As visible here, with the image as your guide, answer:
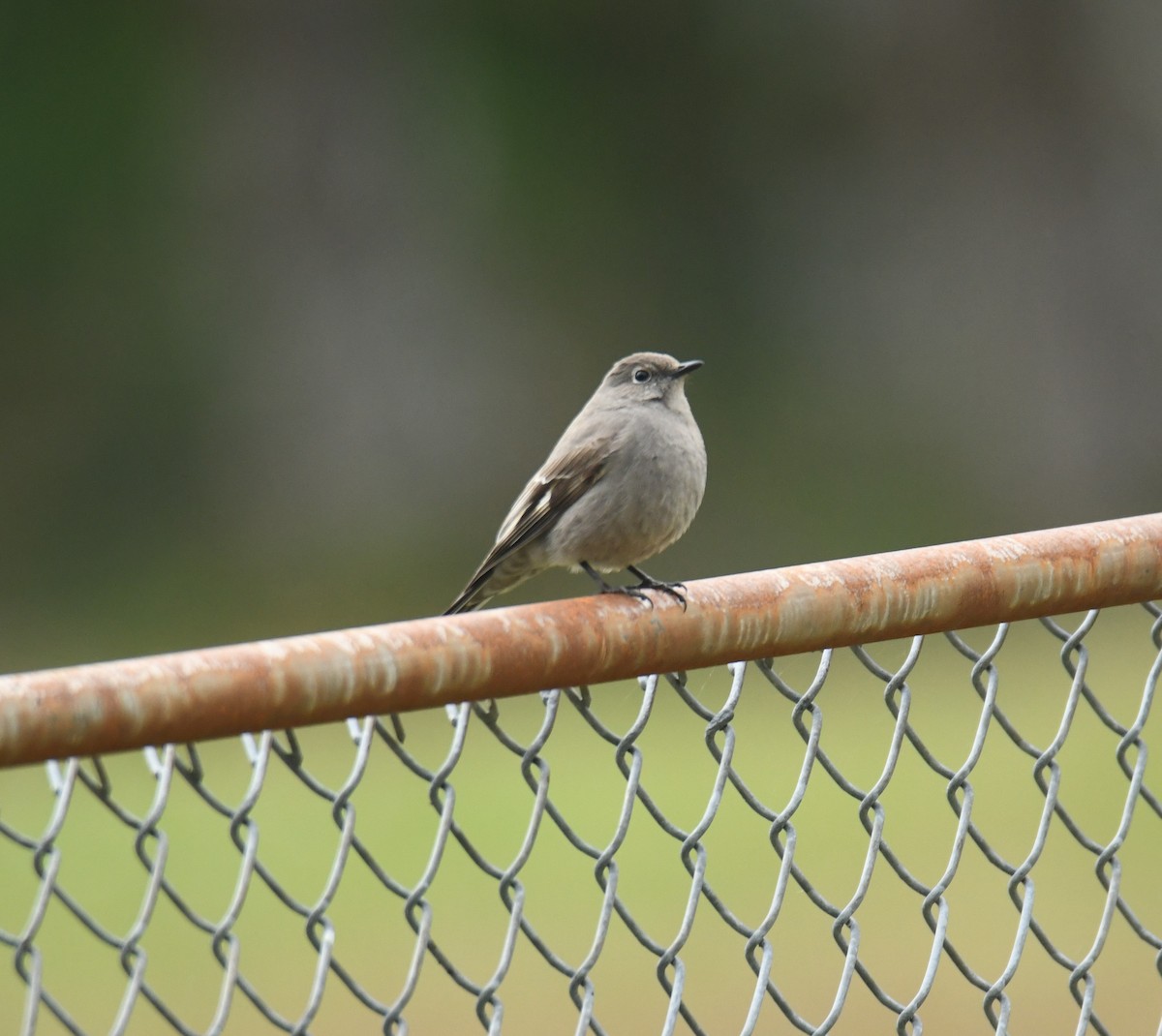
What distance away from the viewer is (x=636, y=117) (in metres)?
13.2

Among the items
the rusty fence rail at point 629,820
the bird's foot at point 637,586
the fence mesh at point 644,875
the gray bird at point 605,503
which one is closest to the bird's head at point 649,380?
the gray bird at point 605,503

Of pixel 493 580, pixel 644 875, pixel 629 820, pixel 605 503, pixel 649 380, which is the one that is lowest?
pixel 644 875

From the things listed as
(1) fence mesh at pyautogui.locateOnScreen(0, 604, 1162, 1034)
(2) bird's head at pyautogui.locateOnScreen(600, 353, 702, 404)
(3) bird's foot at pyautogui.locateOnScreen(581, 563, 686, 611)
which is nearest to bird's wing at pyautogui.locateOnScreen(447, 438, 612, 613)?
(3) bird's foot at pyautogui.locateOnScreen(581, 563, 686, 611)

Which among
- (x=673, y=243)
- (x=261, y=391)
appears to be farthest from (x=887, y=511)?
(x=261, y=391)

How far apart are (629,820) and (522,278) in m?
10.4

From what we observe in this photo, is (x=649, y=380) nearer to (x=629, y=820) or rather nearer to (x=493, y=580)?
(x=493, y=580)

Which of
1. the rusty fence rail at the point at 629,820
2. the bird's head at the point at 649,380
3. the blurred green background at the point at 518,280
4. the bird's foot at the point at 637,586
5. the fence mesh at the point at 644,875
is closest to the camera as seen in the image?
the rusty fence rail at the point at 629,820

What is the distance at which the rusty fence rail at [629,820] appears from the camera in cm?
202

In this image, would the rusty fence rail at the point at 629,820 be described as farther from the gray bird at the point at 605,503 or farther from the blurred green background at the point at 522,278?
the blurred green background at the point at 522,278

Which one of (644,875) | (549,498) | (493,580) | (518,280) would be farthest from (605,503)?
(518,280)

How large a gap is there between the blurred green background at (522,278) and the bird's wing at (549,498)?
20.6 feet

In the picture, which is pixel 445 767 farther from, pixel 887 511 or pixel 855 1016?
pixel 887 511

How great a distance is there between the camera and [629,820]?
110 inches

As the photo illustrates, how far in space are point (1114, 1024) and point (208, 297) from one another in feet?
29.9
